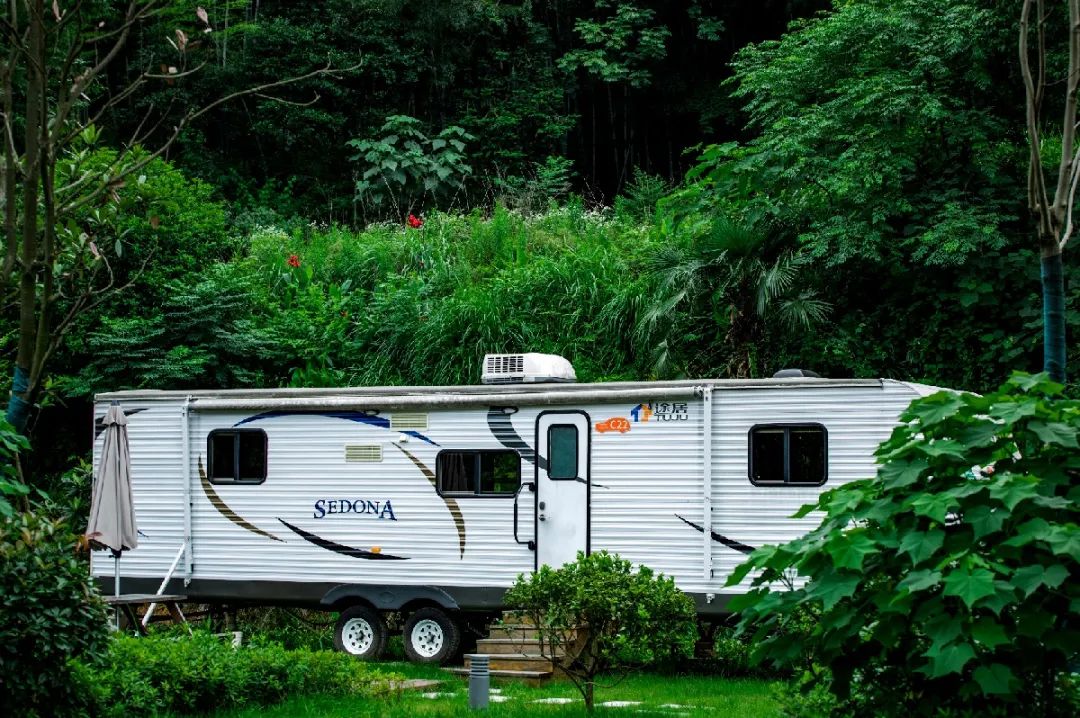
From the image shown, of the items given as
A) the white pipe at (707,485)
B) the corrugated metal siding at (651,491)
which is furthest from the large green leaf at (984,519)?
the corrugated metal siding at (651,491)

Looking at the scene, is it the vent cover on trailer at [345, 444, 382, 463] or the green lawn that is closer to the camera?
the green lawn

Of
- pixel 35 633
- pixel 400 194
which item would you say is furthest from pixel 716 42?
pixel 35 633

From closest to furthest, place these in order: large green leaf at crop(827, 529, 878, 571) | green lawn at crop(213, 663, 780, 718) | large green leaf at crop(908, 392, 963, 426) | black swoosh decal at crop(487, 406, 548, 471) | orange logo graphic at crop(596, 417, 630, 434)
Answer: large green leaf at crop(827, 529, 878, 571) < large green leaf at crop(908, 392, 963, 426) < green lawn at crop(213, 663, 780, 718) < orange logo graphic at crop(596, 417, 630, 434) < black swoosh decal at crop(487, 406, 548, 471)

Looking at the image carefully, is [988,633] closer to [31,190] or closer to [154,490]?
[31,190]

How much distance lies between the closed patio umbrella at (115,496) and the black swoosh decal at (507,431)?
3759 mm

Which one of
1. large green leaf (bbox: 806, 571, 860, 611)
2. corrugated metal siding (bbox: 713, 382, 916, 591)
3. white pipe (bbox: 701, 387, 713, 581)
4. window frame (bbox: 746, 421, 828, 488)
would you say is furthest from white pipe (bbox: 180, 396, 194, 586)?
large green leaf (bbox: 806, 571, 860, 611)

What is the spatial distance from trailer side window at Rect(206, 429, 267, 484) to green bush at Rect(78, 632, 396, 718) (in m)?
3.49

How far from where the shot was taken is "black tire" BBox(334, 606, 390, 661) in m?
13.5

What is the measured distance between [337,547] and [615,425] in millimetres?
3343

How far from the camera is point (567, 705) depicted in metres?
9.89

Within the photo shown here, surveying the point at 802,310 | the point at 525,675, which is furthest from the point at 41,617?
the point at 802,310

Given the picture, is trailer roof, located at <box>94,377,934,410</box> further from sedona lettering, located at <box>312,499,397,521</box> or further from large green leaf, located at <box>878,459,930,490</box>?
large green leaf, located at <box>878,459,930,490</box>

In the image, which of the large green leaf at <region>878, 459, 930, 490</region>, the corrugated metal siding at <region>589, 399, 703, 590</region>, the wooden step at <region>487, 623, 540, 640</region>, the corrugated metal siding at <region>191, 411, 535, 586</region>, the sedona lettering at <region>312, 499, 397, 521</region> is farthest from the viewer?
the sedona lettering at <region>312, 499, 397, 521</region>

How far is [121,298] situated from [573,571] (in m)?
11.7
